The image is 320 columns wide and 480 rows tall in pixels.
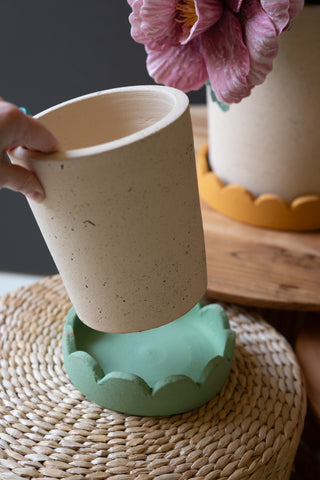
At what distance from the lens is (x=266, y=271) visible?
68 cm

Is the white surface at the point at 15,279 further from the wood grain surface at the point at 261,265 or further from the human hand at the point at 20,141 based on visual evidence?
the human hand at the point at 20,141

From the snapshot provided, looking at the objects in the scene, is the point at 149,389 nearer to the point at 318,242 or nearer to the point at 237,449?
the point at 237,449

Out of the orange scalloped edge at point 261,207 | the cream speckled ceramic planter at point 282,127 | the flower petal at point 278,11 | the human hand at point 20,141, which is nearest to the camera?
the human hand at point 20,141

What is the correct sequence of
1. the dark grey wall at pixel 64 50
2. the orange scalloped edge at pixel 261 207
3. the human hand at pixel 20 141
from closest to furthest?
the human hand at pixel 20 141
the orange scalloped edge at pixel 261 207
the dark grey wall at pixel 64 50

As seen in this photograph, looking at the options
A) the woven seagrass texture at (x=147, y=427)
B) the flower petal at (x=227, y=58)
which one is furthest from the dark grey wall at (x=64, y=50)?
the woven seagrass texture at (x=147, y=427)

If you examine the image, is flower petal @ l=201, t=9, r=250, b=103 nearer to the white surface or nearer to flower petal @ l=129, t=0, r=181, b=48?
flower petal @ l=129, t=0, r=181, b=48

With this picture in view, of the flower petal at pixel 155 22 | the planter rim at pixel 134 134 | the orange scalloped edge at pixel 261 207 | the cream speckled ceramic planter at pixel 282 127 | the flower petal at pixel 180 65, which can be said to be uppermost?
the flower petal at pixel 155 22

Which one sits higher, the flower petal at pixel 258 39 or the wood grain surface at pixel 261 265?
the flower petal at pixel 258 39

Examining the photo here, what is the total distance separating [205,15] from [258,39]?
2.3 inches

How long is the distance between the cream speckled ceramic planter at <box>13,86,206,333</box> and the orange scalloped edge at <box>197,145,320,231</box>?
251mm

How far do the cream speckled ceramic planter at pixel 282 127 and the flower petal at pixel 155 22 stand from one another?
0.48ft

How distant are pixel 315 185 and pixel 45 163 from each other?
1.39 feet

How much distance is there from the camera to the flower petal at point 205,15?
0.51m

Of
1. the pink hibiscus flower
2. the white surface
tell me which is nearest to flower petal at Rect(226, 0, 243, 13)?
the pink hibiscus flower
